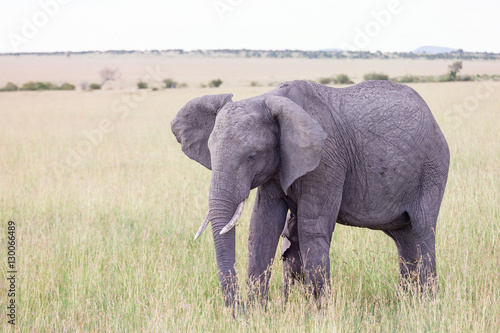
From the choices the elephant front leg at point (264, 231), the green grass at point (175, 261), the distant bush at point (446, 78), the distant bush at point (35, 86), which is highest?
the distant bush at point (446, 78)

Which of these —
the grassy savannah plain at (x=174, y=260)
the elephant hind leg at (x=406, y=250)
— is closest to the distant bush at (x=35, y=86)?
the grassy savannah plain at (x=174, y=260)

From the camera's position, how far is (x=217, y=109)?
5008mm

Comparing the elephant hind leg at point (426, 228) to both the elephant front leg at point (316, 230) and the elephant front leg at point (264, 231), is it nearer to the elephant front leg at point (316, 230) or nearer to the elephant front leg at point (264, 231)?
the elephant front leg at point (316, 230)

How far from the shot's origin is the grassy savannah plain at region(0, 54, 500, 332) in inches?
187

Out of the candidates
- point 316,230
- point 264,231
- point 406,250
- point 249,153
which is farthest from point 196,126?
point 406,250

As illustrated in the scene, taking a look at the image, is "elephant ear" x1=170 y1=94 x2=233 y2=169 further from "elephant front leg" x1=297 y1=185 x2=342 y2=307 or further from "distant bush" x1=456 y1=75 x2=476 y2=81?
"distant bush" x1=456 y1=75 x2=476 y2=81

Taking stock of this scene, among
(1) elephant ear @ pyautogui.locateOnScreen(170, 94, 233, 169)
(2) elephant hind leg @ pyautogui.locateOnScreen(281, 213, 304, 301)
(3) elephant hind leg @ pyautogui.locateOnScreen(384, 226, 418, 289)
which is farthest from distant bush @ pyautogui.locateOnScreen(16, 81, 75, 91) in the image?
(3) elephant hind leg @ pyautogui.locateOnScreen(384, 226, 418, 289)

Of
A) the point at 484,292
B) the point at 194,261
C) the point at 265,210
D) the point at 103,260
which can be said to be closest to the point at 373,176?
the point at 265,210

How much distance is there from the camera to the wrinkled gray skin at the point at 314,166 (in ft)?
14.5

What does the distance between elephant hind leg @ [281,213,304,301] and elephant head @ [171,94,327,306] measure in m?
1.03

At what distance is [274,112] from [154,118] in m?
22.1

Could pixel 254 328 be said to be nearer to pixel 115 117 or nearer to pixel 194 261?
pixel 194 261

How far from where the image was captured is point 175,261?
6238 millimetres

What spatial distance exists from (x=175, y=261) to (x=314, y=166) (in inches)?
98.2
